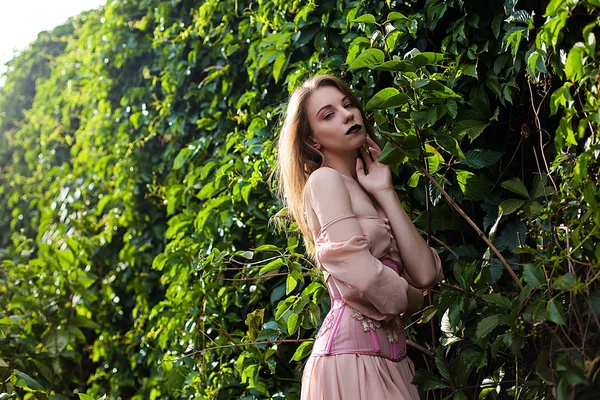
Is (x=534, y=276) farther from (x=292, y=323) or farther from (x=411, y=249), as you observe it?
(x=292, y=323)

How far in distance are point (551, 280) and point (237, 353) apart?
1423mm

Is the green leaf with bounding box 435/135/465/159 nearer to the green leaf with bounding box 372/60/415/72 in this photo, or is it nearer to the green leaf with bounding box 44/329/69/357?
the green leaf with bounding box 372/60/415/72

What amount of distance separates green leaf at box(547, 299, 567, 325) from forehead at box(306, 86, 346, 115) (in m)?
0.77

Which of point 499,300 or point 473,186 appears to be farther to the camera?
point 473,186

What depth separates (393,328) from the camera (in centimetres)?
179

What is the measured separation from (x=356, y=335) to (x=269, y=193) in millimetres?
1106

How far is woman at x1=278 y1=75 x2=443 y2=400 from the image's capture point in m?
1.68

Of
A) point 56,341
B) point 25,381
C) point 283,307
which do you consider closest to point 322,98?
point 283,307

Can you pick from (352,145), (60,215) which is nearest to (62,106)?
(60,215)

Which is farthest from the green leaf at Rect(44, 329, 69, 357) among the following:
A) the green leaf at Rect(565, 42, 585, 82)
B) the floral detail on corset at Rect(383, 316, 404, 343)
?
the green leaf at Rect(565, 42, 585, 82)

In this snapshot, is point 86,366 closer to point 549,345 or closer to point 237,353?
point 237,353

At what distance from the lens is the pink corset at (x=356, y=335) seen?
67.5 inches

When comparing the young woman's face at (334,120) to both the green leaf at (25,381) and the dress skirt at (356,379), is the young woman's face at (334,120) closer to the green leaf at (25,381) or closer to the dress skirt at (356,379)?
the dress skirt at (356,379)

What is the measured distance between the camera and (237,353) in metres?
2.72
